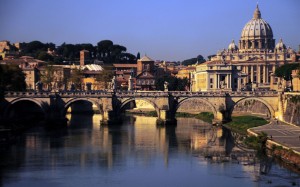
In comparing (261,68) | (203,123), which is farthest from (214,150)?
(261,68)

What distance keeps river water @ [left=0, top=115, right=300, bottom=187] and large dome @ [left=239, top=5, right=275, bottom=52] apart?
6974 cm

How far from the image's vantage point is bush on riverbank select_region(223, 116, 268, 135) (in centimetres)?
5766

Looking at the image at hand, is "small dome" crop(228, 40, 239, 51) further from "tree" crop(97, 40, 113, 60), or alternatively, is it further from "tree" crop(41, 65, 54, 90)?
"tree" crop(41, 65, 54, 90)

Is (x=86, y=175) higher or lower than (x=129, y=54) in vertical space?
lower

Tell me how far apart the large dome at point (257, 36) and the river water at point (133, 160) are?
229 ft

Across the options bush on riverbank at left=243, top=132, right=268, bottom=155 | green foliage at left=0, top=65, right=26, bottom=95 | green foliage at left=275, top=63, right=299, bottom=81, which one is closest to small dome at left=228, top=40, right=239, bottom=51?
green foliage at left=275, top=63, right=299, bottom=81

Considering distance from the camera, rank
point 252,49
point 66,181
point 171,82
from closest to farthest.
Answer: point 66,181 < point 171,82 < point 252,49

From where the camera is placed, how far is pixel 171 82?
9762cm

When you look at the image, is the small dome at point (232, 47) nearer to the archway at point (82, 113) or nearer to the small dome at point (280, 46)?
the small dome at point (280, 46)

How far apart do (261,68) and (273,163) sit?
79.6m

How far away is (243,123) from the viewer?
60.4 m

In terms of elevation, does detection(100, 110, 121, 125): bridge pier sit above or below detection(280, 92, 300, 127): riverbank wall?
below

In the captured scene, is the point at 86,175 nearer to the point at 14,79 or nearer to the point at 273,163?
the point at 273,163

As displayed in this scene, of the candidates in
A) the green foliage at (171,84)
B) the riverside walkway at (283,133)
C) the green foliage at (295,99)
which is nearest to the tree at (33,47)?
the green foliage at (171,84)
